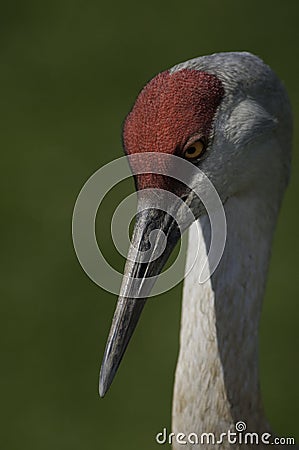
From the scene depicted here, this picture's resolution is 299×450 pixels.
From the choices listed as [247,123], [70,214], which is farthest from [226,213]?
[70,214]

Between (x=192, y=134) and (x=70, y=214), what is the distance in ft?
7.64

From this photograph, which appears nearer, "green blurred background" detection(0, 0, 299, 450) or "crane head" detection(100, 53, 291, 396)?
"crane head" detection(100, 53, 291, 396)

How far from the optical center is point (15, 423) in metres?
3.32

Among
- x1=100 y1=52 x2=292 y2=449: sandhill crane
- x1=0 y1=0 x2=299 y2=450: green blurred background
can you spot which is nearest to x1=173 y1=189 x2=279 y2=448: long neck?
x1=100 y1=52 x2=292 y2=449: sandhill crane

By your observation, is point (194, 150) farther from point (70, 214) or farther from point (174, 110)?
point (70, 214)

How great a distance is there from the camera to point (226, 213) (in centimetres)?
187

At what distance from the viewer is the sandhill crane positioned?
1687 mm

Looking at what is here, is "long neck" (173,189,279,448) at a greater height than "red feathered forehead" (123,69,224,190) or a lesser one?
lesser

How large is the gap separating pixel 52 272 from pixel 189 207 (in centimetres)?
211

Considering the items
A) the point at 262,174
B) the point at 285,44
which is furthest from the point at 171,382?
the point at 285,44

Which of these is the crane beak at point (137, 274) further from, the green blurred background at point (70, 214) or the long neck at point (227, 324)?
the green blurred background at point (70, 214)

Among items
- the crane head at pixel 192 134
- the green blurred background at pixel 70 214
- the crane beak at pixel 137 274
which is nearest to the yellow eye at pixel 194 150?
the crane head at pixel 192 134

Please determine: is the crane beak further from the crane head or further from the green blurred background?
the green blurred background

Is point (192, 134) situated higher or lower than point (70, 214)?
lower
